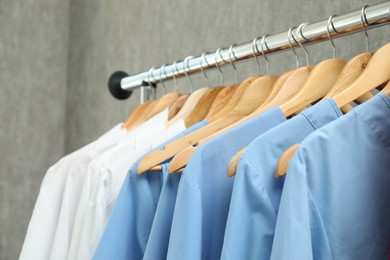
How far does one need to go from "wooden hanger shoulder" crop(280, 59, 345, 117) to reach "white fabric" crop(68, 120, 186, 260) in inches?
12.4

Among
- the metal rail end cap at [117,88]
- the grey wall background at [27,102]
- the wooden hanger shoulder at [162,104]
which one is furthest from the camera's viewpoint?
the grey wall background at [27,102]

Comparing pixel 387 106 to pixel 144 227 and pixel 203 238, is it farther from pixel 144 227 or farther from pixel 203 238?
pixel 144 227

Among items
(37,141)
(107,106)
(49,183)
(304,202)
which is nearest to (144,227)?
(49,183)

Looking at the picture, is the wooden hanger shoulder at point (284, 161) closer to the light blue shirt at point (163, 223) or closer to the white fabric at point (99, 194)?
the light blue shirt at point (163, 223)

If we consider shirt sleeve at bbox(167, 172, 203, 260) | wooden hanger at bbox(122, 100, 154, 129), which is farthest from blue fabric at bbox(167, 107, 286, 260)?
wooden hanger at bbox(122, 100, 154, 129)

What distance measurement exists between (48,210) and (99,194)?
16 cm

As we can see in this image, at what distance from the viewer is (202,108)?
4.04 feet

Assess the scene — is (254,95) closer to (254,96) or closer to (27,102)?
(254,96)

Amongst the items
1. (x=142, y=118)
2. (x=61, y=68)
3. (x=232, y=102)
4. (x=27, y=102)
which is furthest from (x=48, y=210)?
(x=61, y=68)

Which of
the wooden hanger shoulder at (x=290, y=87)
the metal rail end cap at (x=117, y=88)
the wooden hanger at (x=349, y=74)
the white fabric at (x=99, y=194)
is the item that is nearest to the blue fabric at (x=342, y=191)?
the wooden hanger at (x=349, y=74)

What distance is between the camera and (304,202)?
28.1 inches

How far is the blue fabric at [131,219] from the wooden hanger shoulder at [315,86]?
23 cm

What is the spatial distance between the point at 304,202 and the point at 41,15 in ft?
7.56

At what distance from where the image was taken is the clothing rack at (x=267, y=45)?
965 mm
